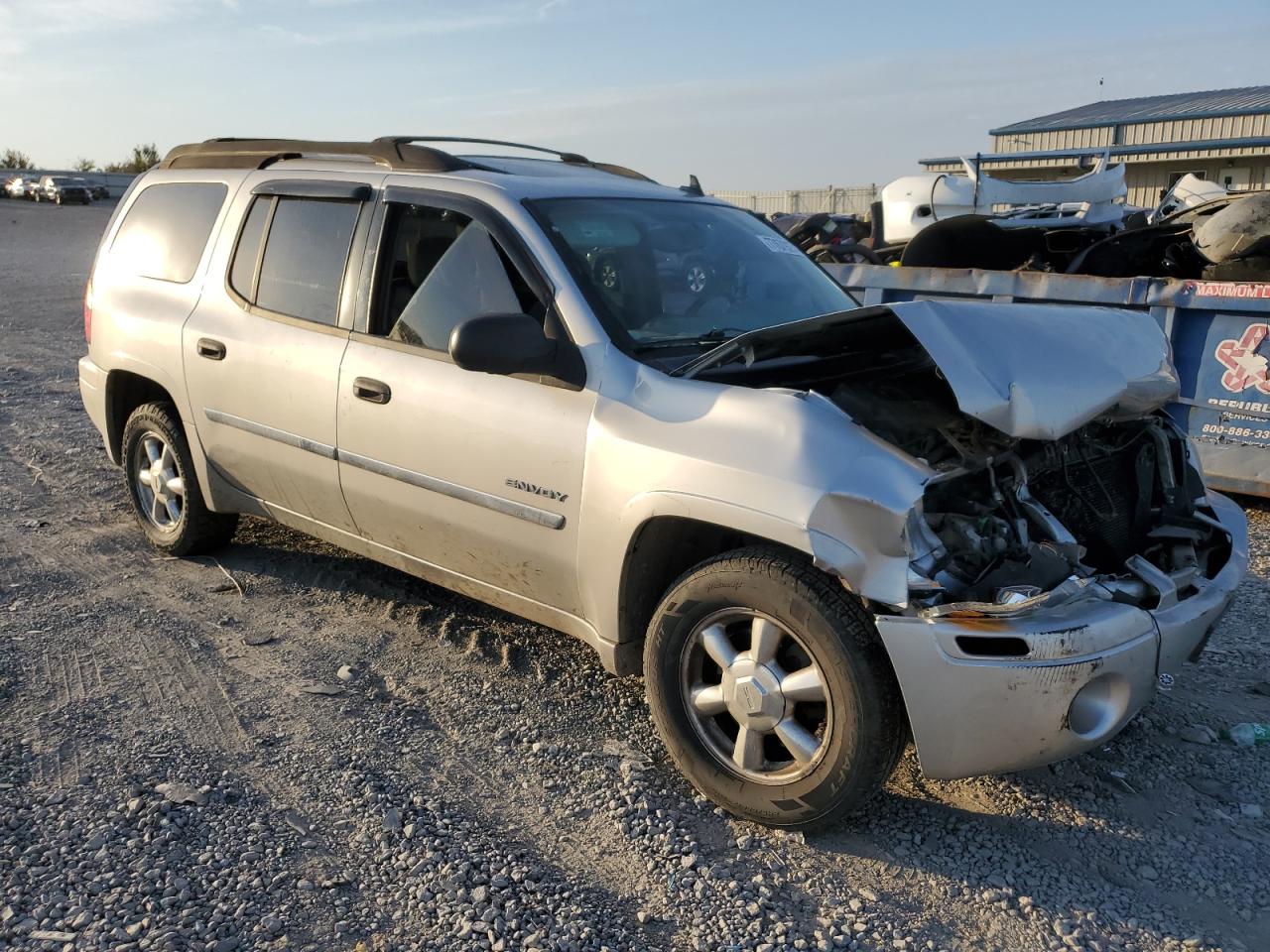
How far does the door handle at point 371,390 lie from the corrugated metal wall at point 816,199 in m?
31.7

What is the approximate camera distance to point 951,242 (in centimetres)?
752

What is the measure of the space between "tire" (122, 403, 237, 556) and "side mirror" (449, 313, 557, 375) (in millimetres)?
2383

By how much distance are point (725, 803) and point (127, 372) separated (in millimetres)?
3894

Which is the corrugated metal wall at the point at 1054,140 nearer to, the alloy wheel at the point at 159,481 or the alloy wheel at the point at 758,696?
the alloy wheel at the point at 159,481

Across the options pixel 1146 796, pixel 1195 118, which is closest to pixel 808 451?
pixel 1146 796

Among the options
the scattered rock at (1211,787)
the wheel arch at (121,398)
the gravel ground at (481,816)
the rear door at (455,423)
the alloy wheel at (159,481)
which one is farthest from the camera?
the wheel arch at (121,398)

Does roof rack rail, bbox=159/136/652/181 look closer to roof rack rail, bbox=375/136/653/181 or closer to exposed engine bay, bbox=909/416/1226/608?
roof rack rail, bbox=375/136/653/181

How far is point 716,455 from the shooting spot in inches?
122

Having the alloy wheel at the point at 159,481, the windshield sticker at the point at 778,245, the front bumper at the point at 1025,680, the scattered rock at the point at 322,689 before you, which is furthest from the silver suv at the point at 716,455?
the scattered rock at the point at 322,689

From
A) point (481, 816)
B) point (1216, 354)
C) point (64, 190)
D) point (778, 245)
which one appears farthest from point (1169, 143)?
point (64, 190)

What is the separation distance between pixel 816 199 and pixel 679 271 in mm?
35461

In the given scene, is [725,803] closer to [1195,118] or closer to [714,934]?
[714,934]

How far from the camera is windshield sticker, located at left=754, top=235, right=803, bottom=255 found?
449 centimetres

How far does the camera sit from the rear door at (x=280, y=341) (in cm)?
430
